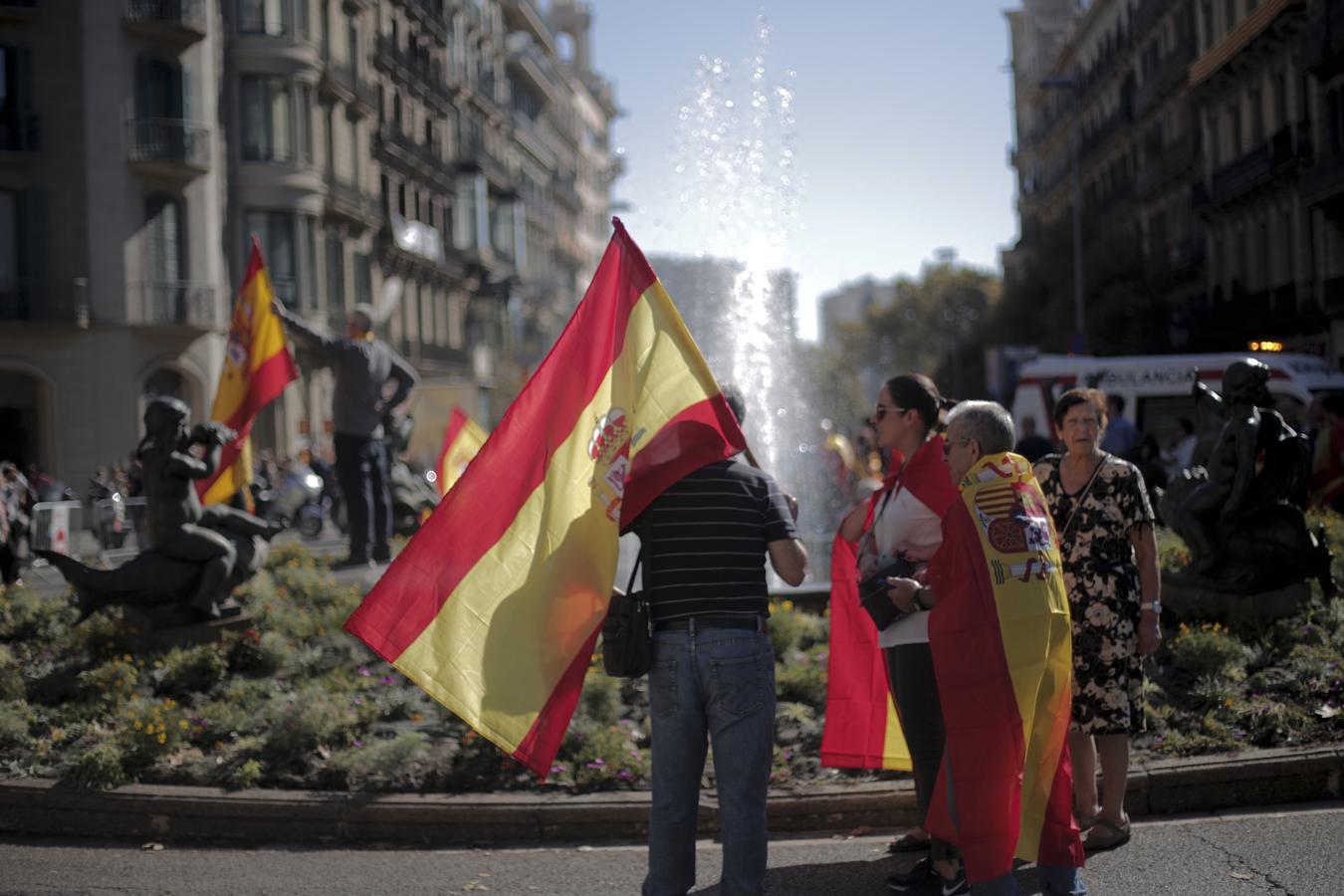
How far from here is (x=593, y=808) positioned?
22.4ft

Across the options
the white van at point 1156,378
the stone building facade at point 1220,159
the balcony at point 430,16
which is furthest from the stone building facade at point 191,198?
the stone building facade at point 1220,159

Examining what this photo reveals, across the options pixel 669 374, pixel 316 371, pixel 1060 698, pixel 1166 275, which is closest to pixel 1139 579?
pixel 1060 698

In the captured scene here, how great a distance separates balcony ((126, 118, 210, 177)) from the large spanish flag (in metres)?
31.3

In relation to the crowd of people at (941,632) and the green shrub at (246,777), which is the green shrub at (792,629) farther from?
the green shrub at (246,777)

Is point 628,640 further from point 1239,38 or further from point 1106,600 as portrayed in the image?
point 1239,38

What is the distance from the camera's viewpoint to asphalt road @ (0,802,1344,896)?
18.9 feet

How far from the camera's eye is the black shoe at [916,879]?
18.7 feet

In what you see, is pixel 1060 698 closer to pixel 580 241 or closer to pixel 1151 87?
pixel 1151 87

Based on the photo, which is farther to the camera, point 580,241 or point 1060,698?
point 580,241

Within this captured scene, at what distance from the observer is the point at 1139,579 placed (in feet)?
20.4

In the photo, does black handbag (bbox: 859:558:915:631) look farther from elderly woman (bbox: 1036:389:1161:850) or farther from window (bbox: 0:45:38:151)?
window (bbox: 0:45:38:151)

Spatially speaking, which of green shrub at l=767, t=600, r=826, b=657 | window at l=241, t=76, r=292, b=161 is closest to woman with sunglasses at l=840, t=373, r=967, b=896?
green shrub at l=767, t=600, r=826, b=657

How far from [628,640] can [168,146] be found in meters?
32.7

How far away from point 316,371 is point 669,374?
3772 cm
